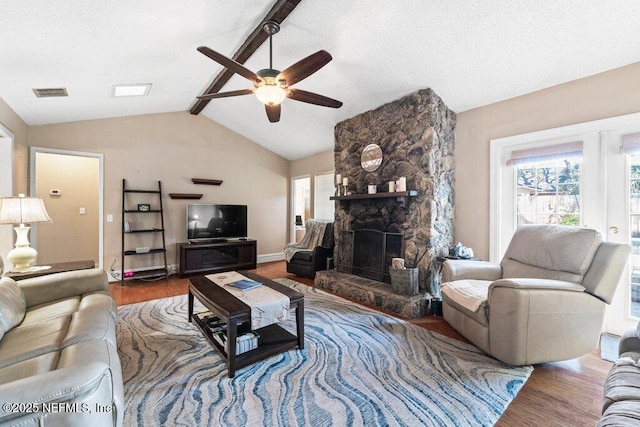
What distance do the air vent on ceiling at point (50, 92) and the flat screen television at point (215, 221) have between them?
237cm

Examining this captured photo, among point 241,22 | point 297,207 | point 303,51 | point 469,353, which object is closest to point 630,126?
point 469,353

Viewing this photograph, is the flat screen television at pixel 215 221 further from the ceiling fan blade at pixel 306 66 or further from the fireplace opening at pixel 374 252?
the ceiling fan blade at pixel 306 66

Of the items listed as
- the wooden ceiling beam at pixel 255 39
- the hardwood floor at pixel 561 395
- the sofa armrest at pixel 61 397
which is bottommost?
the hardwood floor at pixel 561 395

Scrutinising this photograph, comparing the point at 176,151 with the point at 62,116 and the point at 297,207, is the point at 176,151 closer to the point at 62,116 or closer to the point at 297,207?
the point at 62,116

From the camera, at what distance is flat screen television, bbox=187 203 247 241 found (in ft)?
17.3

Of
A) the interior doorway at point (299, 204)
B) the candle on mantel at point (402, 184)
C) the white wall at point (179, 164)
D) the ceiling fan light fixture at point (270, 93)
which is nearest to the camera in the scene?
the ceiling fan light fixture at point (270, 93)

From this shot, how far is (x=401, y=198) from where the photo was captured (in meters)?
3.63

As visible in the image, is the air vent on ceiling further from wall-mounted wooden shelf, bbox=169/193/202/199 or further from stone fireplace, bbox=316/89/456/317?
stone fireplace, bbox=316/89/456/317

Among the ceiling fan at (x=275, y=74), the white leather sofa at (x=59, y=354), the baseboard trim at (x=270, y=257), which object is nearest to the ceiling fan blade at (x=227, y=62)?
the ceiling fan at (x=275, y=74)

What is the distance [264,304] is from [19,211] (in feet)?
8.29

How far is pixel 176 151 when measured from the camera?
17.5ft

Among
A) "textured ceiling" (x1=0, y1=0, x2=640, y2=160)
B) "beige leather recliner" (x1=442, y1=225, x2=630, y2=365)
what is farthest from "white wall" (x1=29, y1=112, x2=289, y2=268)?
"beige leather recliner" (x1=442, y1=225, x2=630, y2=365)

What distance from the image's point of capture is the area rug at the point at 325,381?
165cm

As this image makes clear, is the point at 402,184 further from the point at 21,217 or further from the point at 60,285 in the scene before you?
the point at 21,217
